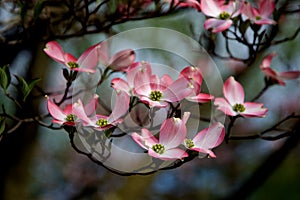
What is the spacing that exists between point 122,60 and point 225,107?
0.19m

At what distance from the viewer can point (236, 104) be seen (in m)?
0.91

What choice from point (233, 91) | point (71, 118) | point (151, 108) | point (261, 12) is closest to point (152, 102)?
point (151, 108)

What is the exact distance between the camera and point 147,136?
0.74 metres

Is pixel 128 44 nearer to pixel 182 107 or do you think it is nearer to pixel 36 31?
pixel 36 31

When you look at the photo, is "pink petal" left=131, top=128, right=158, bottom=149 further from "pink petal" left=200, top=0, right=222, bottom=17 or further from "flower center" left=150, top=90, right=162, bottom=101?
"pink petal" left=200, top=0, right=222, bottom=17

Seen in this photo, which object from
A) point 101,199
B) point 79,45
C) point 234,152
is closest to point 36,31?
point 79,45

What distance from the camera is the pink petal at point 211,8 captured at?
3.10 feet

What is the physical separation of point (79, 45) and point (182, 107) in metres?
0.88

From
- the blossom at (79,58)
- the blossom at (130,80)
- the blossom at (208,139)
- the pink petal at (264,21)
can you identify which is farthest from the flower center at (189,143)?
the pink petal at (264,21)

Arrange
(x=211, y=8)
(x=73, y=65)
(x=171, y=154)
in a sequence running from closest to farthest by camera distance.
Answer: (x=171, y=154), (x=73, y=65), (x=211, y=8)

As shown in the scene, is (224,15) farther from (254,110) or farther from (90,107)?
(90,107)

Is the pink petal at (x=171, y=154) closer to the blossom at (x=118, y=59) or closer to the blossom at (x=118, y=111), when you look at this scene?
the blossom at (x=118, y=111)

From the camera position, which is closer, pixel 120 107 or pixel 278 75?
pixel 120 107

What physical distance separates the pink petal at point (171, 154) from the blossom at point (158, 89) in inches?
2.8
